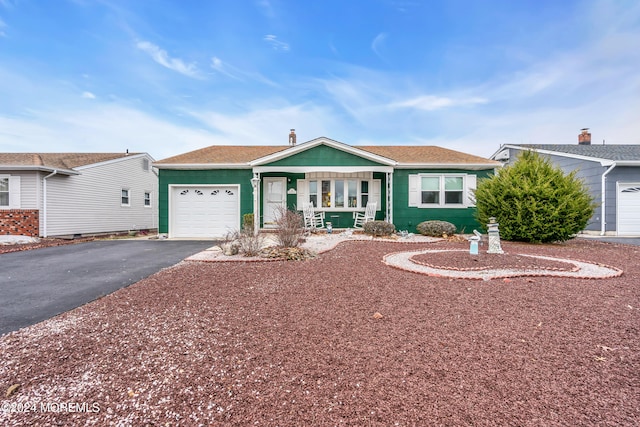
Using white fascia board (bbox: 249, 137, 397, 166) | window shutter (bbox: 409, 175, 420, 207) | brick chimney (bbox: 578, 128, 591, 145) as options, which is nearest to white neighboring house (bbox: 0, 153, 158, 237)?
white fascia board (bbox: 249, 137, 397, 166)

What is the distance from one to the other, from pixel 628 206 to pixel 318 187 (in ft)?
42.9

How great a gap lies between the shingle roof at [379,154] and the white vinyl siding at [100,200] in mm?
4500

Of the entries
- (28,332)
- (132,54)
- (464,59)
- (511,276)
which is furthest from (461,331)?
(132,54)

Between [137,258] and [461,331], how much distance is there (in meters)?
7.39

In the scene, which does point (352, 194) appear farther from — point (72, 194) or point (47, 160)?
point (47, 160)

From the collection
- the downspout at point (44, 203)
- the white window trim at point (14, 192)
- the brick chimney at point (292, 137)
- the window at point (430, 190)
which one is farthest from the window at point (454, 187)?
the white window trim at point (14, 192)

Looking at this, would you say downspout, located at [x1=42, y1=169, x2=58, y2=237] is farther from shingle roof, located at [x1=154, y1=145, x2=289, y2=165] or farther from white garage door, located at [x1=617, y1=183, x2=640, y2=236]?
white garage door, located at [x1=617, y1=183, x2=640, y2=236]

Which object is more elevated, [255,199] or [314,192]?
[314,192]

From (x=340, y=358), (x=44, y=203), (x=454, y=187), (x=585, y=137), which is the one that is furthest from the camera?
(x=585, y=137)

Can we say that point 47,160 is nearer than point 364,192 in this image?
No

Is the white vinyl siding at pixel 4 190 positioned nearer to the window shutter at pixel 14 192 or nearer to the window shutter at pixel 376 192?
the window shutter at pixel 14 192

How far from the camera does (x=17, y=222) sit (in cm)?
1084

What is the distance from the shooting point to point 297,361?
6.79 feet

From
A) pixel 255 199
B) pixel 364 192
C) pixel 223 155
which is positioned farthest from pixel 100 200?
pixel 364 192
